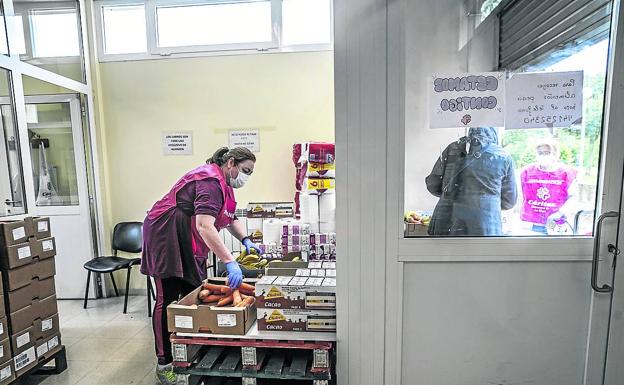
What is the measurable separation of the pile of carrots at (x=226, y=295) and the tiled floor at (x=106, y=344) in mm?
903

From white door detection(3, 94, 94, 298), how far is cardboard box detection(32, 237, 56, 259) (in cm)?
147

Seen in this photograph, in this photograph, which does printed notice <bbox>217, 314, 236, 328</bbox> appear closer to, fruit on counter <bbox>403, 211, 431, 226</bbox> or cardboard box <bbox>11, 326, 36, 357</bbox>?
fruit on counter <bbox>403, 211, 431, 226</bbox>

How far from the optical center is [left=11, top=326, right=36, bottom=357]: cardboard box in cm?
185

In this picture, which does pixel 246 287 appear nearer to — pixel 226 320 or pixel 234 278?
pixel 234 278

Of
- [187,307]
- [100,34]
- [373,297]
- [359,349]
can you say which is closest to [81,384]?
[187,307]

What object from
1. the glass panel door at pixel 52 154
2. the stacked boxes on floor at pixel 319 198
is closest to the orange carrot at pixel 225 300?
the stacked boxes on floor at pixel 319 198

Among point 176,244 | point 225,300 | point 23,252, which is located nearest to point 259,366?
point 225,300

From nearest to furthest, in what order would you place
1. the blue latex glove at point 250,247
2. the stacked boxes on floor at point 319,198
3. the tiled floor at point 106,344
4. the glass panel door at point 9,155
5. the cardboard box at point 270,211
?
1. the tiled floor at point 106,344
2. the glass panel door at point 9,155
3. the blue latex glove at point 250,247
4. the stacked boxes on floor at point 319,198
5. the cardboard box at point 270,211

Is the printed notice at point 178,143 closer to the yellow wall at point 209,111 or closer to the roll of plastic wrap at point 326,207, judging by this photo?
the yellow wall at point 209,111

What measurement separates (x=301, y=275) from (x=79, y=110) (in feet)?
10.7

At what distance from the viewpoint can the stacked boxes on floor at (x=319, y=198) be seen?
284 cm

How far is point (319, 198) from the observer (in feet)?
9.55

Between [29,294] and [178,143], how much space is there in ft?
6.42

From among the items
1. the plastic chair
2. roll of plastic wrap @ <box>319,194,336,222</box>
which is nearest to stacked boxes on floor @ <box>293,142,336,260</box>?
roll of plastic wrap @ <box>319,194,336,222</box>
